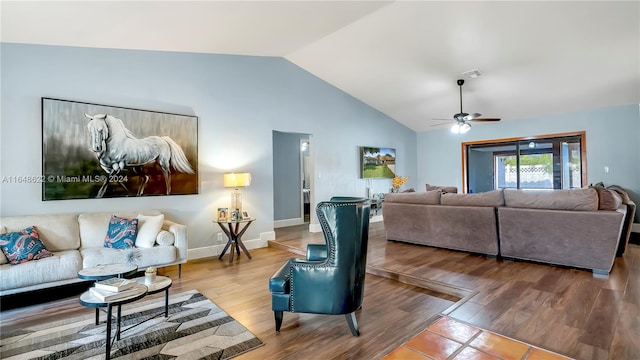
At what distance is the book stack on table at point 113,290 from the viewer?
84.7 inches

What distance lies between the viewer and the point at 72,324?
8.77ft

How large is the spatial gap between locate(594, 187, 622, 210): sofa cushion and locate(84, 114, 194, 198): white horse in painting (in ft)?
17.7

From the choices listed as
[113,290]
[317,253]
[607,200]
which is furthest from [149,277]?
[607,200]

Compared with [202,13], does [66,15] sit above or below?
below

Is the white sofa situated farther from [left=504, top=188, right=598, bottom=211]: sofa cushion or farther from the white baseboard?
[left=504, top=188, right=598, bottom=211]: sofa cushion

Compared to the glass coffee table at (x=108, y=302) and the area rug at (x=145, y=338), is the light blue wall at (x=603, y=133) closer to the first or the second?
the area rug at (x=145, y=338)

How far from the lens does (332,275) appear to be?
238 cm

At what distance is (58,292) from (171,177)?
1.84 m

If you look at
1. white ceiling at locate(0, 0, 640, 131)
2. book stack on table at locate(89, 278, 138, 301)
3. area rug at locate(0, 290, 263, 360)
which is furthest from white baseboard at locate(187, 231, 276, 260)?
white ceiling at locate(0, 0, 640, 131)

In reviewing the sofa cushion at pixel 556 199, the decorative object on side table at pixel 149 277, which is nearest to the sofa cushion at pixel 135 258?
the decorative object on side table at pixel 149 277

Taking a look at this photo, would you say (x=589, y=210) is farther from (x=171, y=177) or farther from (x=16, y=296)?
(x=16, y=296)

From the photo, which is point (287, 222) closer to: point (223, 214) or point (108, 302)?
point (223, 214)

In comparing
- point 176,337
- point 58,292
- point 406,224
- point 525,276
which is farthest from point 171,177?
point 525,276

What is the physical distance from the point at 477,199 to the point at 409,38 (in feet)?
8.60
